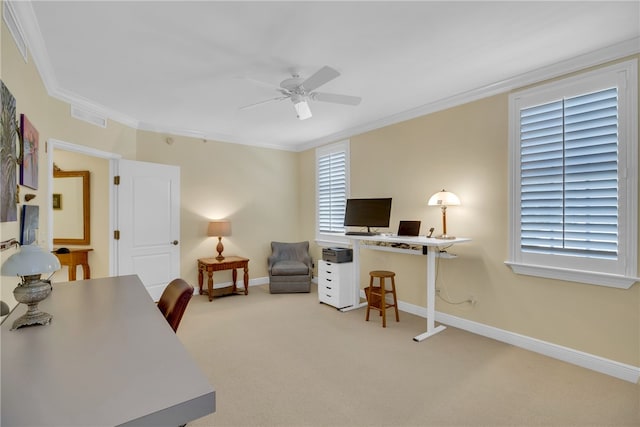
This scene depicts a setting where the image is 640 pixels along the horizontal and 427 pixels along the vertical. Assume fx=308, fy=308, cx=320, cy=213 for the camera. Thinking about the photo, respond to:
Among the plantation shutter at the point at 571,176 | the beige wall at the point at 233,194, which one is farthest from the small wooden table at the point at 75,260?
the plantation shutter at the point at 571,176

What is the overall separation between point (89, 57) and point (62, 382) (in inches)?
105

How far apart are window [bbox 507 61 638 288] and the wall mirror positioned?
5.83 m

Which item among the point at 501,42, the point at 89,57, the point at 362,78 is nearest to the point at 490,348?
the point at 501,42

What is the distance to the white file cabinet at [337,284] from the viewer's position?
4.21 m

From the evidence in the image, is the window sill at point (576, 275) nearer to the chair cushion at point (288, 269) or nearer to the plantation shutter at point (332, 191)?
the plantation shutter at point (332, 191)

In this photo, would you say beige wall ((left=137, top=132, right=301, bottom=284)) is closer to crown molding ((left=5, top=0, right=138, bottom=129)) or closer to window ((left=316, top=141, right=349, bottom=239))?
crown molding ((left=5, top=0, right=138, bottom=129))

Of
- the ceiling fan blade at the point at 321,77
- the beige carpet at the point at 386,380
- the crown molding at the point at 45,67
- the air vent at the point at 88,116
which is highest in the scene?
the crown molding at the point at 45,67

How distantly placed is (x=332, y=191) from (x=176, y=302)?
12.4 feet

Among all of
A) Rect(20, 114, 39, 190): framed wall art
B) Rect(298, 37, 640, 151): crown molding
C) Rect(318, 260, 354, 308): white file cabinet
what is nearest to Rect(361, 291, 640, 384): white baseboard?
Rect(318, 260, 354, 308): white file cabinet

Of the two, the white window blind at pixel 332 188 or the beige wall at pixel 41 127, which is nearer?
the beige wall at pixel 41 127

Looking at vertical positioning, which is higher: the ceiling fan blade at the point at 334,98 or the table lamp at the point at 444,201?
the ceiling fan blade at the point at 334,98

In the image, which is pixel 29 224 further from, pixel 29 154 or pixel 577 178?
pixel 577 178

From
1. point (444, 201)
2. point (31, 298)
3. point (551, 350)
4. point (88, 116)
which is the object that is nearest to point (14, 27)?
point (31, 298)

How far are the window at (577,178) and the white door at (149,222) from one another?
435cm
